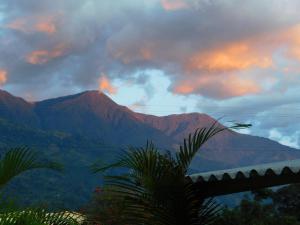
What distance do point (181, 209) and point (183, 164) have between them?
300 mm

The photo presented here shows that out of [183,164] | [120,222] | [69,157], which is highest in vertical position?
[69,157]

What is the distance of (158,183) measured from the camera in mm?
3664

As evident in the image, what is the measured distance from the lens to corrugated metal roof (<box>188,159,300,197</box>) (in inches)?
213

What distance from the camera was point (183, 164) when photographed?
3.74m

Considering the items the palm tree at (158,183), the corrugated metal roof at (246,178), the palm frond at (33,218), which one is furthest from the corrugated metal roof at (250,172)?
the palm frond at (33,218)

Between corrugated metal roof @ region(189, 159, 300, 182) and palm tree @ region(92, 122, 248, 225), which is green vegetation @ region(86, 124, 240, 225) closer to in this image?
palm tree @ region(92, 122, 248, 225)

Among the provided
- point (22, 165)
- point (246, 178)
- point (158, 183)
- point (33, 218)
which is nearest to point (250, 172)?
point (246, 178)

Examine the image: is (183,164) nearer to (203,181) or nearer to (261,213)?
(203,181)

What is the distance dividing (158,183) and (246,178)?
92.2 inches

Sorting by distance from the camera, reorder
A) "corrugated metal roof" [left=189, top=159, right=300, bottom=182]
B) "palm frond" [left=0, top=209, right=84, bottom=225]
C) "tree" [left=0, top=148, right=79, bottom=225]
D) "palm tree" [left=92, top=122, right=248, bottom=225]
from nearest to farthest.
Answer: "palm frond" [left=0, top=209, right=84, bottom=225], "tree" [left=0, top=148, right=79, bottom=225], "palm tree" [left=92, top=122, right=248, bottom=225], "corrugated metal roof" [left=189, top=159, right=300, bottom=182]

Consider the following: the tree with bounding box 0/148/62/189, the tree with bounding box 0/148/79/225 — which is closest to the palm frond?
the tree with bounding box 0/148/79/225

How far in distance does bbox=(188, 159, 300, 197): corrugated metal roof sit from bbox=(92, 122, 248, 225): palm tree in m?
1.76

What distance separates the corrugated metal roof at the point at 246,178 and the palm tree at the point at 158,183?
1.76m

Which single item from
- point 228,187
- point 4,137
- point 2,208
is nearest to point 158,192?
point 2,208
